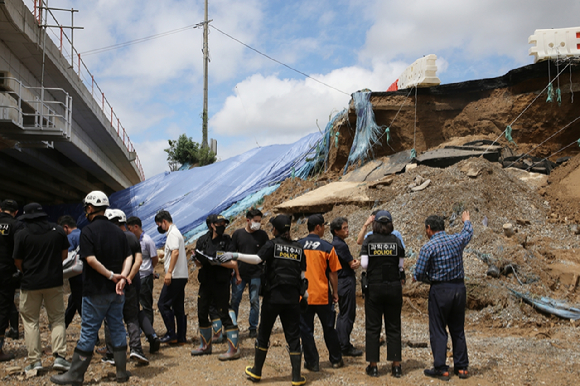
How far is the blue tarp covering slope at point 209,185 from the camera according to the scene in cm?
1714

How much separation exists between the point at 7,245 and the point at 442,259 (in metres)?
4.72

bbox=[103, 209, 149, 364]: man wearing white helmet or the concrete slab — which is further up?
the concrete slab

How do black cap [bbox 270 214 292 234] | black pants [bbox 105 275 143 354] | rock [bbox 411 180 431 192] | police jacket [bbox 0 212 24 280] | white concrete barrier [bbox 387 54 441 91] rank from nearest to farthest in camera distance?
1. black cap [bbox 270 214 292 234]
2. black pants [bbox 105 275 143 354]
3. police jacket [bbox 0 212 24 280]
4. rock [bbox 411 180 431 192]
5. white concrete barrier [bbox 387 54 441 91]

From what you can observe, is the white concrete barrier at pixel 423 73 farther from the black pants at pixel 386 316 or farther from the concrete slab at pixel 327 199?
the black pants at pixel 386 316

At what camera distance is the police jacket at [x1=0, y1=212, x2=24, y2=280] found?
5.12 metres

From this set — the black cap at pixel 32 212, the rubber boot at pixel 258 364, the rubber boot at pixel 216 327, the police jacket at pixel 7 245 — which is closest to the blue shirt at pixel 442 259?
the rubber boot at pixel 258 364

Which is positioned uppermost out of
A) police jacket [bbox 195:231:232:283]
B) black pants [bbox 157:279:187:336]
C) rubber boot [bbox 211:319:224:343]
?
Result: police jacket [bbox 195:231:232:283]

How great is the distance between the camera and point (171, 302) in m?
5.81

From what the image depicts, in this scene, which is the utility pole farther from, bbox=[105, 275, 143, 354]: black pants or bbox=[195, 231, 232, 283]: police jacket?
bbox=[105, 275, 143, 354]: black pants

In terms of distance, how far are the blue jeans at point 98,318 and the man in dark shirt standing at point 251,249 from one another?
5.99ft

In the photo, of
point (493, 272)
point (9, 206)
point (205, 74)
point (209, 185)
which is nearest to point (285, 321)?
point (9, 206)

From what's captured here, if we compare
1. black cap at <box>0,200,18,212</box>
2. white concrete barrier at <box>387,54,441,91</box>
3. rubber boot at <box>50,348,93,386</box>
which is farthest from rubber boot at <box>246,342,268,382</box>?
white concrete barrier at <box>387,54,441,91</box>

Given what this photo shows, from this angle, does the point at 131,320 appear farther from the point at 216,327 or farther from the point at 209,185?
the point at 209,185

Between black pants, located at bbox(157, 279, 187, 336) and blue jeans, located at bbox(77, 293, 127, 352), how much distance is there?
1306 mm
